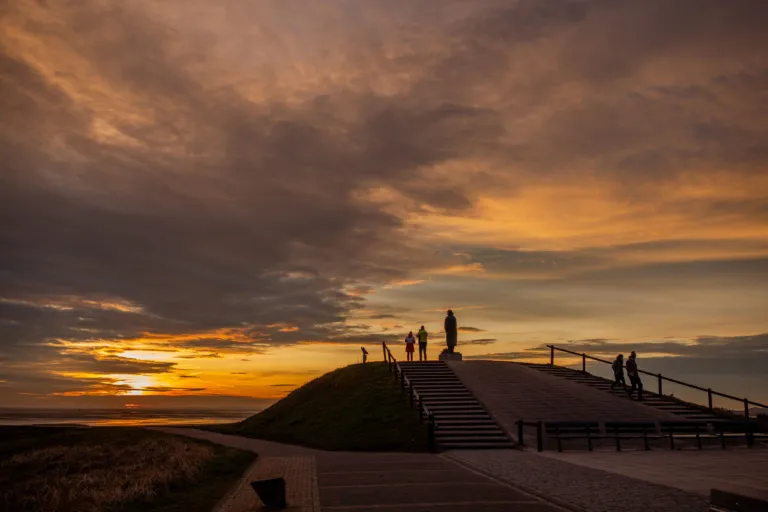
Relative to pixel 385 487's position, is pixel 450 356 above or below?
above

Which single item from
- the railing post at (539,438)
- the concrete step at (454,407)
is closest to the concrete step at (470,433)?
the railing post at (539,438)

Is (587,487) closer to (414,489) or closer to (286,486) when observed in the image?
(414,489)

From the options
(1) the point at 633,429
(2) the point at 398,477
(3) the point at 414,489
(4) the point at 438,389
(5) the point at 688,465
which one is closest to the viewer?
(3) the point at 414,489

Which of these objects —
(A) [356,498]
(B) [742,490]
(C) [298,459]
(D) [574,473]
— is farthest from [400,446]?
(B) [742,490]

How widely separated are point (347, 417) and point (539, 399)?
28.4 ft

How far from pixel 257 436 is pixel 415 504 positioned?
23791mm

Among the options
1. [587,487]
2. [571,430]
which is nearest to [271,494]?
[587,487]

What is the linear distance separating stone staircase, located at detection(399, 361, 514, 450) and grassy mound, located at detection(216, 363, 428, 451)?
0.93m

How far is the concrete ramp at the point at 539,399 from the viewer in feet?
93.5

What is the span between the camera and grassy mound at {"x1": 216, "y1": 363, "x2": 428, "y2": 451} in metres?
26.9

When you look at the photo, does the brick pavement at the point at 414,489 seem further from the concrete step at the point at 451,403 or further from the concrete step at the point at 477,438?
the concrete step at the point at 451,403

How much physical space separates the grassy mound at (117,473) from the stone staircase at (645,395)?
764 inches

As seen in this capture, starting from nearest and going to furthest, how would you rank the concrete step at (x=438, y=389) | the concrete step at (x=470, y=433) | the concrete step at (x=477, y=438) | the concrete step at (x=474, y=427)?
the concrete step at (x=477, y=438) < the concrete step at (x=470, y=433) < the concrete step at (x=474, y=427) < the concrete step at (x=438, y=389)

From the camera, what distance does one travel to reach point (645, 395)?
3422cm
